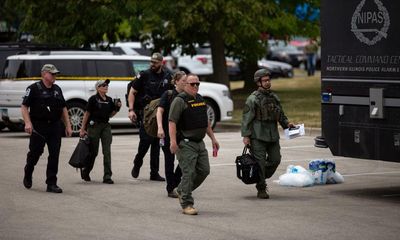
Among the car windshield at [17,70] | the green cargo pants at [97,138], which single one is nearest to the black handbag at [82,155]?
the green cargo pants at [97,138]

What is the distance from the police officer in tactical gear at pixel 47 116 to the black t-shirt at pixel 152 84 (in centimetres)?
157

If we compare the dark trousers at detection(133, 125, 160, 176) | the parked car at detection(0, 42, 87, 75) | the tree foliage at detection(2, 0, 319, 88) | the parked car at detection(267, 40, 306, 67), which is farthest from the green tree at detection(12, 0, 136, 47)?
the parked car at detection(267, 40, 306, 67)

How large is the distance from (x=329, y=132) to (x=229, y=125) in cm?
1213

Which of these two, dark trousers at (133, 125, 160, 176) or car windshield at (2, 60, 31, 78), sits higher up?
car windshield at (2, 60, 31, 78)

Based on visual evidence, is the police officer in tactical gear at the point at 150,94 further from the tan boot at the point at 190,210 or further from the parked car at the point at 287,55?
the parked car at the point at 287,55

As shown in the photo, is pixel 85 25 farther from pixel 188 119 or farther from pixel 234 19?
pixel 188 119

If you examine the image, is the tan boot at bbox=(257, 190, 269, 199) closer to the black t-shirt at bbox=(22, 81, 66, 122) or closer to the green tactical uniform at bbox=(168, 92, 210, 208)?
the green tactical uniform at bbox=(168, 92, 210, 208)

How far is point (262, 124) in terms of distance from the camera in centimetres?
1334

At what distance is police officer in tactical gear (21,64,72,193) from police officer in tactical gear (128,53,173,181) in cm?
148

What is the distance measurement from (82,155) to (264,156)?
10.0 feet

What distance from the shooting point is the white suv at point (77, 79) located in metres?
23.2

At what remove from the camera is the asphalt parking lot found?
10898 mm

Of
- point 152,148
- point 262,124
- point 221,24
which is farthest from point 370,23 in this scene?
point 221,24

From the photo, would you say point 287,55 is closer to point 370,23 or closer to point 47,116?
point 47,116
